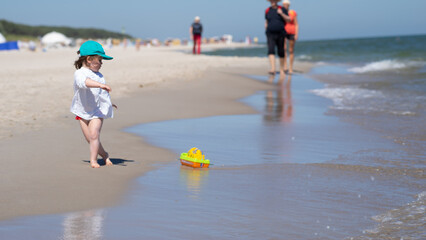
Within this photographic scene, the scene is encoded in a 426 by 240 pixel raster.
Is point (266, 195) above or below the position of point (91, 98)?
below

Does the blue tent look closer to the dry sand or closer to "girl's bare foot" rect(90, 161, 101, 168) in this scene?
the dry sand

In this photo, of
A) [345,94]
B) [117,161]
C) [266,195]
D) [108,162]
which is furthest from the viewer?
[345,94]

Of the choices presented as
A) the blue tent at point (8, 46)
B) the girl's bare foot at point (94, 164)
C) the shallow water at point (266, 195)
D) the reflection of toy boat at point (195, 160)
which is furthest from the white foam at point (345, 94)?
the blue tent at point (8, 46)

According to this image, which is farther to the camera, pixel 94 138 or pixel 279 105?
pixel 279 105

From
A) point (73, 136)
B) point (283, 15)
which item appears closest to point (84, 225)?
point (73, 136)

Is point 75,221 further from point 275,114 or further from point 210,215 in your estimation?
point 275,114

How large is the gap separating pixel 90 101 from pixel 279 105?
4333mm

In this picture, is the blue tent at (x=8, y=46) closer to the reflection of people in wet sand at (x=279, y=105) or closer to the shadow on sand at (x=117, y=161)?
the reflection of people in wet sand at (x=279, y=105)

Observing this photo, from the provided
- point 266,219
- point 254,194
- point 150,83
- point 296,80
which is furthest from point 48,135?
point 296,80

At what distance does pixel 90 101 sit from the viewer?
4.43 m

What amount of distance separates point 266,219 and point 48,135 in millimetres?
3069

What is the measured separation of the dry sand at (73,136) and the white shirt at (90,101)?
39 centimetres

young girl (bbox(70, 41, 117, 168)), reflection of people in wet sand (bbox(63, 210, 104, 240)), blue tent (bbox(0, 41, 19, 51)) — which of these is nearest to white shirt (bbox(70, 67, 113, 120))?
young girl (bbox(70, 41, 117, 168))

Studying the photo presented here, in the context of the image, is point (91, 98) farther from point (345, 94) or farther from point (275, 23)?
point (275, 23)
